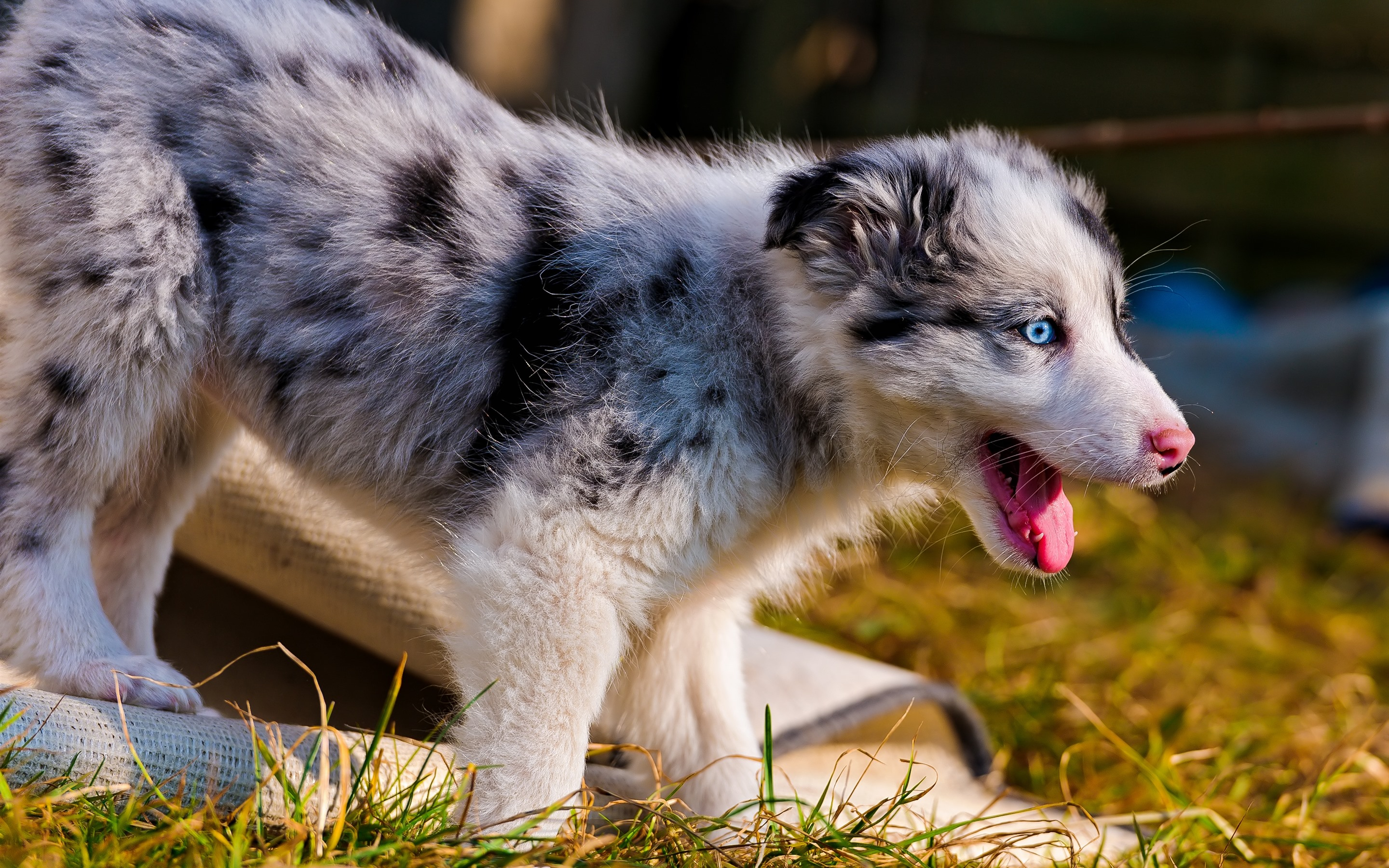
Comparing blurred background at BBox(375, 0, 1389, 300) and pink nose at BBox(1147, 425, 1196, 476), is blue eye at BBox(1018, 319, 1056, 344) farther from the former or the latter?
blurred background at BBox(375, 0, 1389, 300)

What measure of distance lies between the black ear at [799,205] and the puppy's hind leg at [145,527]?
1.59 metres

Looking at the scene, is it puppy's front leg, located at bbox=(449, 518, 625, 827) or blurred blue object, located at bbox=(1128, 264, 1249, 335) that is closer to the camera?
puppy's front leg, located at bbox=(449, 518, 625, 827)

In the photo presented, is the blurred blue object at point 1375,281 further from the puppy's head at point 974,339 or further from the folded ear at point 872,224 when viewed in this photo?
the folded ear at point 872,224

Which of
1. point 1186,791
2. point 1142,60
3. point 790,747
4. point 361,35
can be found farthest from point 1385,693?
point 1142,60

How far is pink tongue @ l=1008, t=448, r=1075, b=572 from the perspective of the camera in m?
2.89

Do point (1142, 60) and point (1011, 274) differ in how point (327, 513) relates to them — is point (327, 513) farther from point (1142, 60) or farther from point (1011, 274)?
point (1142, 60)

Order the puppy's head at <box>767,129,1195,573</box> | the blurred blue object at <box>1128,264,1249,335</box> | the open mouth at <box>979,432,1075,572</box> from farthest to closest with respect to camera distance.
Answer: the blurred blue object at <box>1128,264,1249,335</box>, the open mouth at <box>979,432,1075,572</box>, the puppy's head at <box>767,129,1195,573</box>

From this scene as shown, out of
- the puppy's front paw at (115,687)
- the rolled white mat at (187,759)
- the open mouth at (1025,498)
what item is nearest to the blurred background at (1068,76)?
the open mouth at (1025,498)

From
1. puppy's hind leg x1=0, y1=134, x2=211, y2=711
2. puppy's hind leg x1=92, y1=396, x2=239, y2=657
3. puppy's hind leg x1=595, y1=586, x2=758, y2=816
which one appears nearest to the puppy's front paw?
puppy's hind leg x1=0, y1=134, x2=211, y2=711

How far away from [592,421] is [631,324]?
0.88 feet

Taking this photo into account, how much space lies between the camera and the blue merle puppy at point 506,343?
270 centimetres

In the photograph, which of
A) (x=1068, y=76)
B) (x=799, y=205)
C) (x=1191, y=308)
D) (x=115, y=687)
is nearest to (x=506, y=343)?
(x=799, y=205)

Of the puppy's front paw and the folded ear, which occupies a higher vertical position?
the folded ear

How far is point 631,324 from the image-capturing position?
2.83m
